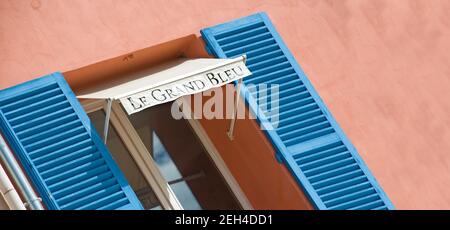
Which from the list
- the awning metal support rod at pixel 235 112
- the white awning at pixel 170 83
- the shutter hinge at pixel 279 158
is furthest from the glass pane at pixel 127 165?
the shutter hinge at pixel 279 158

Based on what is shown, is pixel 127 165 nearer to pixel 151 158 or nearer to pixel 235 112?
pixel 151 158

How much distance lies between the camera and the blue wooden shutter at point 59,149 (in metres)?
23.3

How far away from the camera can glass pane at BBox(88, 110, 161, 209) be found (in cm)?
2475

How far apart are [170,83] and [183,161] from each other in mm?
2368

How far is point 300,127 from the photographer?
968 inches

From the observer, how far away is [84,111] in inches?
943

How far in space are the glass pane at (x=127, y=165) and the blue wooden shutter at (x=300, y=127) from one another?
1937mm

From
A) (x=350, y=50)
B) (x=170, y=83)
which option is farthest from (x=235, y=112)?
(x=350, y=50)

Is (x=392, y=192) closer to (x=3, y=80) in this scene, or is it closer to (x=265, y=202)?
(x=265, y=202)

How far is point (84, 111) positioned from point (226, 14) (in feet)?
9.33

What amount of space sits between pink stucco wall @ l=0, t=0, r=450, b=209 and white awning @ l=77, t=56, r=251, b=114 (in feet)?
1.64

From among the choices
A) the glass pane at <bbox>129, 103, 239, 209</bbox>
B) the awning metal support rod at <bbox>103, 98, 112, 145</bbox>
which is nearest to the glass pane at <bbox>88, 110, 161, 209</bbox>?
the glass pane at <bbox>129, 103, 239, 209</bbox>

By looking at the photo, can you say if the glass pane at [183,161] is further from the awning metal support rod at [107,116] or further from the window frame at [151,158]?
the awning metal support rod at [107,116]
